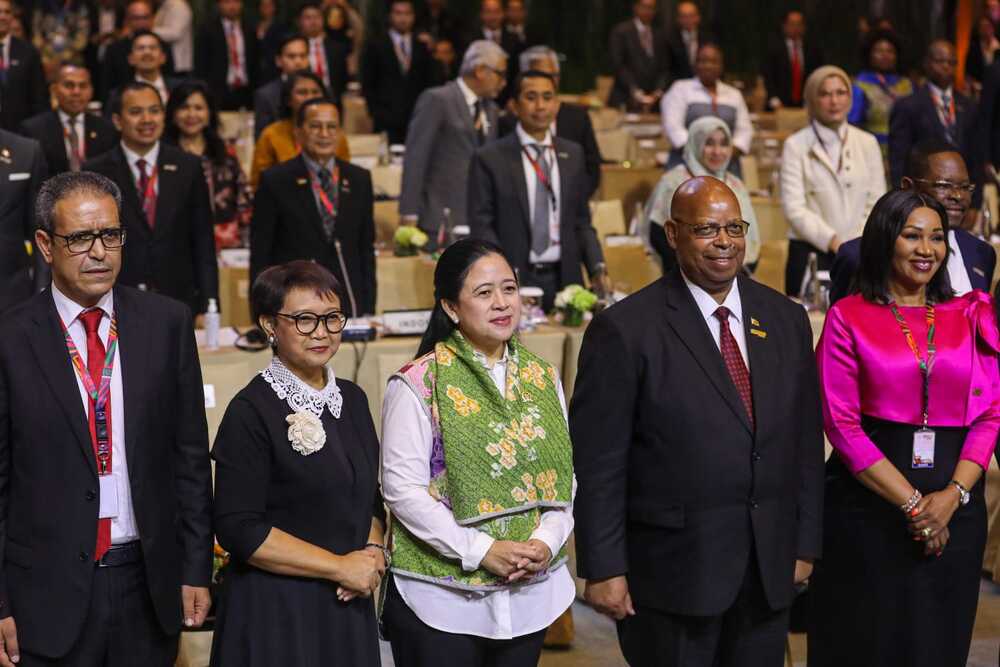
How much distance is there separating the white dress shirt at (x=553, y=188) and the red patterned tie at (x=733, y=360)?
8.53ft

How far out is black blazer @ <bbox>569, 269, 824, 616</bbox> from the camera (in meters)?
3.00

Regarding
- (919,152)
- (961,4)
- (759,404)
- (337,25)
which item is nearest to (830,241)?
(919,152)

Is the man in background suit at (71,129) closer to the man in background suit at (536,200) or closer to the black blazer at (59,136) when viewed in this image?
the black blazer at (59,136)

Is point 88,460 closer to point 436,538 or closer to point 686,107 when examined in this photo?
point 436,538

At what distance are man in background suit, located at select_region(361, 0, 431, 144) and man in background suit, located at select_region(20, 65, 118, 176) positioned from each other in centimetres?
393

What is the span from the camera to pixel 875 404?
11.2 feet

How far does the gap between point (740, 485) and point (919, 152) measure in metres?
1.47

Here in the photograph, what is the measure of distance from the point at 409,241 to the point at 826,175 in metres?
1.86

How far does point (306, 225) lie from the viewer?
17.9 ft

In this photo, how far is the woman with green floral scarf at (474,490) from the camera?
2951mm

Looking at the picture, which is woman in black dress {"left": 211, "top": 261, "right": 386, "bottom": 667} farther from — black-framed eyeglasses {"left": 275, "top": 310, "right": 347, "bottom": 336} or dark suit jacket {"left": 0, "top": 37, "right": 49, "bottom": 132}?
dark suit jacket {"left": 0, "top": 37, "right": 49, "bottom": 132}

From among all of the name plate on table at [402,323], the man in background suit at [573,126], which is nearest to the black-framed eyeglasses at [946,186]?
the name plate on table at [402,323]

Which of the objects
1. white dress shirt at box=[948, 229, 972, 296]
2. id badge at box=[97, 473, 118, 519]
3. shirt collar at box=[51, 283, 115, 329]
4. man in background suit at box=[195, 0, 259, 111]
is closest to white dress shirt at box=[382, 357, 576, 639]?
id badge at box=[97, 473, 118, 519]

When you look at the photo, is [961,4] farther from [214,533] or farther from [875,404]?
[214,533]
